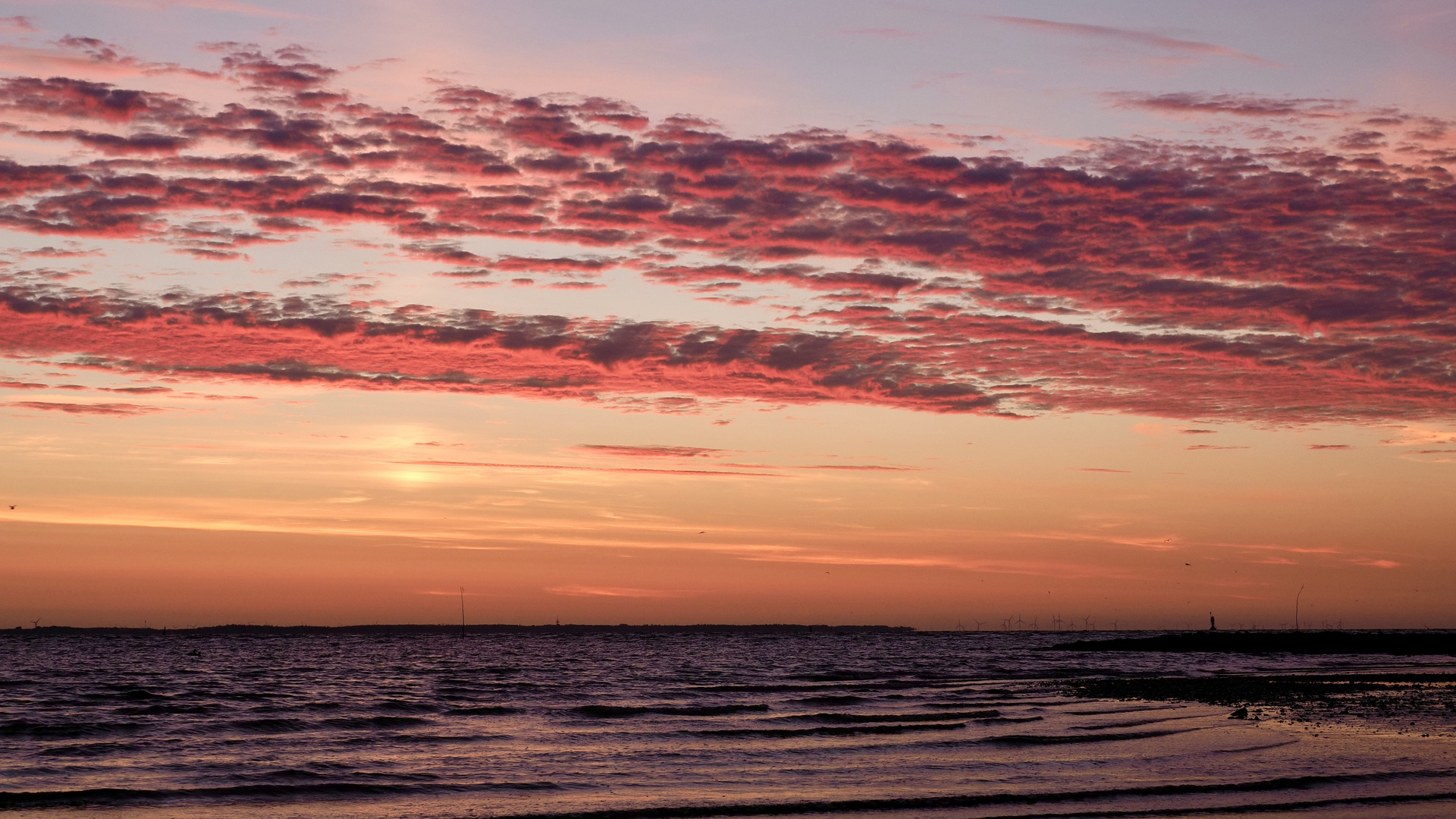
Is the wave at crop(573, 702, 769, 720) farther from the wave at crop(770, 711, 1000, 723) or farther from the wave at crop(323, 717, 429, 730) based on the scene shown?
the wave at crop(323, 717, 429, 730)

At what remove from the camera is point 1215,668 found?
96.8 m

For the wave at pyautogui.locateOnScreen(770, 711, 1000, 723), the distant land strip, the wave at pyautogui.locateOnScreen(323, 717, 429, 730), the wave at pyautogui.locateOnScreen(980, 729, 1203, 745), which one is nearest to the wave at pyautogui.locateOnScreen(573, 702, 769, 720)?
the wave at pyautogui.locateOnScreen(770, 711, 1000, 723)

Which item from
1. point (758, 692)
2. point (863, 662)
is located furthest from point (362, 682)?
point (863, 662)

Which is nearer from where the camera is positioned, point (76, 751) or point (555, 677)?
point (76, 751)

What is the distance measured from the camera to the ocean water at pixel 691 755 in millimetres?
29438

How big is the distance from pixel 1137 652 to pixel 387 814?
431 feet

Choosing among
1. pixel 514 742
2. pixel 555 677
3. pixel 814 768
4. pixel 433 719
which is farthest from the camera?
pixel 555 677

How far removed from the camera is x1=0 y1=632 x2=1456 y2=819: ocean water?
29438 millimetres

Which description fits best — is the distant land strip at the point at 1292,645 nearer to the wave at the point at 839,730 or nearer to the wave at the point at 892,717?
the wave at the point at 892,717

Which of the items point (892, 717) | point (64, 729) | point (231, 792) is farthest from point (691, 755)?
point (64, 729)

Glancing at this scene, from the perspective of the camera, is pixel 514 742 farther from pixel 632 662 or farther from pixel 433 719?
pixel 632 662

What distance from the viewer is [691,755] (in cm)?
3991

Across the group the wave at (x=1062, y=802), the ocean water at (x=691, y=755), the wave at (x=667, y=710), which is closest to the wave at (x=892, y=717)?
the ocean water at (x=691, y=755)

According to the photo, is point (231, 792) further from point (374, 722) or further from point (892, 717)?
point (892, 717)
